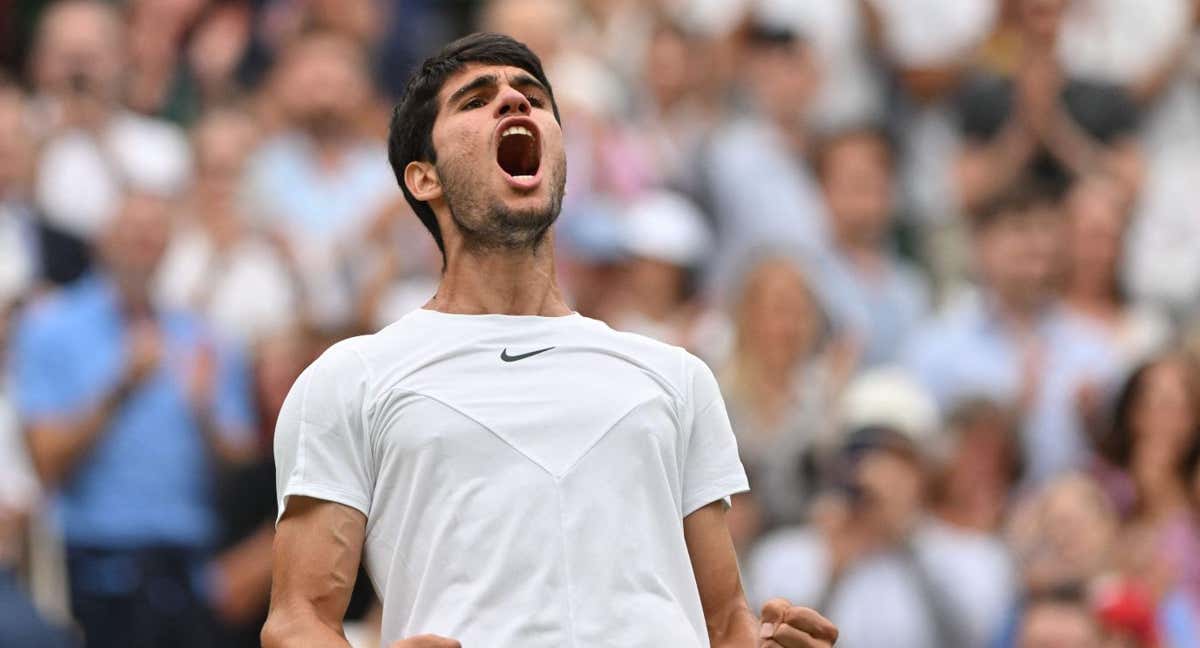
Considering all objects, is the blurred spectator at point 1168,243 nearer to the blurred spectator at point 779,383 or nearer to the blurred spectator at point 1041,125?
the blurred spectator at point 1041,125

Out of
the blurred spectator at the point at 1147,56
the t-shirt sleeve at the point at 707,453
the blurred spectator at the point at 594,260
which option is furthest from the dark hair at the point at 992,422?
the t-shirt sleeve at the point at 707,453

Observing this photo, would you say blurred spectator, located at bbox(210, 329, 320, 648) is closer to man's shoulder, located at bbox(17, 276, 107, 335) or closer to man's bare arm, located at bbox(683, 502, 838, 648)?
man's shoulder, located at bbox(17, 276, 107, 335)

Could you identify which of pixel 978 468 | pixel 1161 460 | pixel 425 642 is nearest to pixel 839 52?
pixel 978 468

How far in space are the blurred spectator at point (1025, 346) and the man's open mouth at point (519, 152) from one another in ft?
16.9

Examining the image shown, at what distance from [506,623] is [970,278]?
6.46m

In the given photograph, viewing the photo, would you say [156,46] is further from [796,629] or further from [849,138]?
[796,629]


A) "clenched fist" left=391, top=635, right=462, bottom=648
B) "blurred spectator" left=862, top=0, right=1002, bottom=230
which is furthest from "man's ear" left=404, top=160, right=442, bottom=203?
"blurred spectator" left=862, top=0, right=1002, bottom=230

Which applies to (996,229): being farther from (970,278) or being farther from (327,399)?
(327,399)

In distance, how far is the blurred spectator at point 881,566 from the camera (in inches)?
298

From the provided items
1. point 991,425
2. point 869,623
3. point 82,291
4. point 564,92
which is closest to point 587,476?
point 869,623

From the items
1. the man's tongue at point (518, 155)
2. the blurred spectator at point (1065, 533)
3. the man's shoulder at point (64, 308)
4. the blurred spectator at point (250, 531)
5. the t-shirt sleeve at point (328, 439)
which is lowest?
the blurred spectator at point (250, 531)

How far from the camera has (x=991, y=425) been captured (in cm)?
862

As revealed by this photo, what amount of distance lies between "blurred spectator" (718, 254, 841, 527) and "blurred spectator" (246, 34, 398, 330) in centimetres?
155

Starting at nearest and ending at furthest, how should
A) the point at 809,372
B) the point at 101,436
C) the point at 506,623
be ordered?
1. the point at 506,623
2. the point at 101,436
3. the point at 809,372
